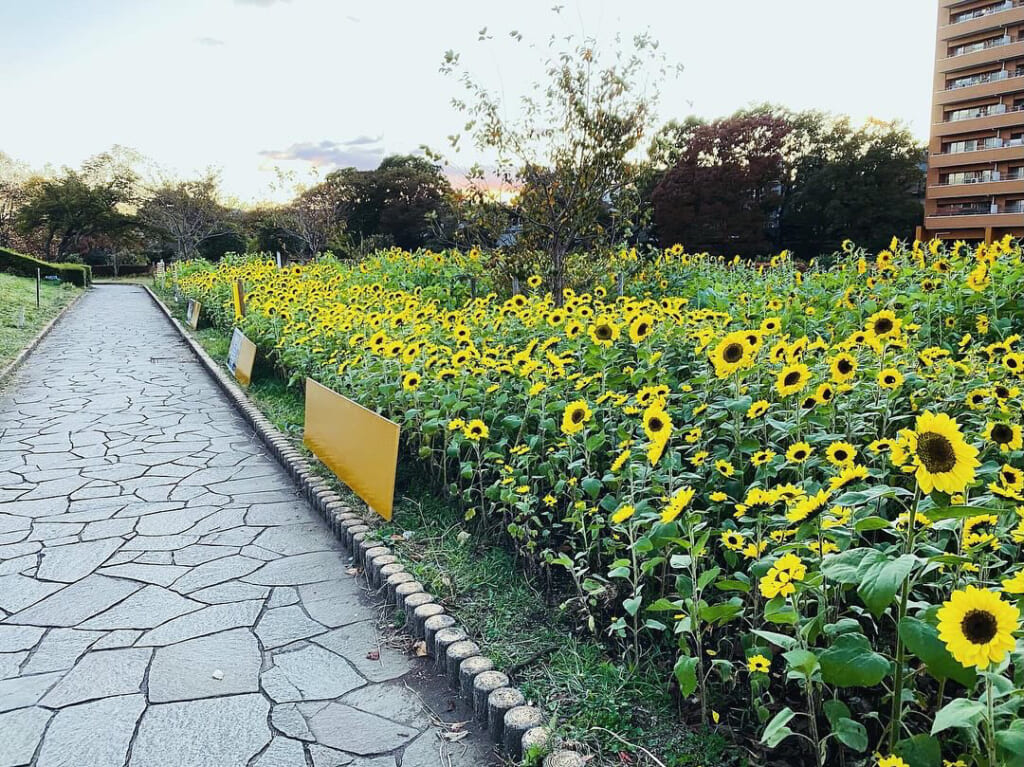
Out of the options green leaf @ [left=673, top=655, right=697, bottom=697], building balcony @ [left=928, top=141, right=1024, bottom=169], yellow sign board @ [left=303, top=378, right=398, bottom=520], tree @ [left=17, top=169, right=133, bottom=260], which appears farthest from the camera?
tree @ [left=17, top=169, right=133, bottom=260]

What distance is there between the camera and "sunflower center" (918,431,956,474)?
4.39 feet

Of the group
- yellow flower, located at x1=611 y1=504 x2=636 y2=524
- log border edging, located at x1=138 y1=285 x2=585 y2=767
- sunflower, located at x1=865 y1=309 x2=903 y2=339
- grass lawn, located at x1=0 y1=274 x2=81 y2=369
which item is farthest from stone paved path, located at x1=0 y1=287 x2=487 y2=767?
grass lawn, located at x1=0 y1=274 x2=81 y2=369

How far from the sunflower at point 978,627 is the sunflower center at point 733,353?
4.86ft

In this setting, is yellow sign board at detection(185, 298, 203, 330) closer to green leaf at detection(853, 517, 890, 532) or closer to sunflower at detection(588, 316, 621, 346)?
sunflower at detection(588, 316, 621, 346)

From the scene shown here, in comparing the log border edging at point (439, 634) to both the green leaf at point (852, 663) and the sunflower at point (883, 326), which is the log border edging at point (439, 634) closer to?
the green leaf at point (852, 663)

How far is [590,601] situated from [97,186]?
1621 inches

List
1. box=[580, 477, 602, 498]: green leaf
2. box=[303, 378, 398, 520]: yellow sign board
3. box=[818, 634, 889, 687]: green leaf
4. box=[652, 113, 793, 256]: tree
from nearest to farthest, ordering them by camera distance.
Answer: box=[818, 634, 889, 687]: green leaf → box=[580, 477, 602, 498]: green leaf → box=[303, 378, 398, 520]: yellow sign board → box=[652, 113, 793, 256]: tree

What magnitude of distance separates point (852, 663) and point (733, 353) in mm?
1396

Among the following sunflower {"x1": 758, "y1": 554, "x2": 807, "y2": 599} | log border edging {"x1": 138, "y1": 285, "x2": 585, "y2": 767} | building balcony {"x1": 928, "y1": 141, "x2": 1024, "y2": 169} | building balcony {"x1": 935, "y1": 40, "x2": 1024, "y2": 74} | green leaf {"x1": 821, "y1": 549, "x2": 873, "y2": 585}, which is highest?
building balcony {"x1": 935, "y1": 40, "x2": 1024, "y2": 74}

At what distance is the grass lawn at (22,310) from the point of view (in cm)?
1008

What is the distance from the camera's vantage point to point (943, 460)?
1340 millimetres

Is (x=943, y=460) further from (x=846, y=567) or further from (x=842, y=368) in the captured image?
(x=842, y=368)

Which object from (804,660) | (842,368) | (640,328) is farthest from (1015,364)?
(804,660)

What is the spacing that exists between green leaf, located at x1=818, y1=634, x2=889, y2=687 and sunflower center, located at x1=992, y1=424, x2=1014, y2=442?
2.80 ft
